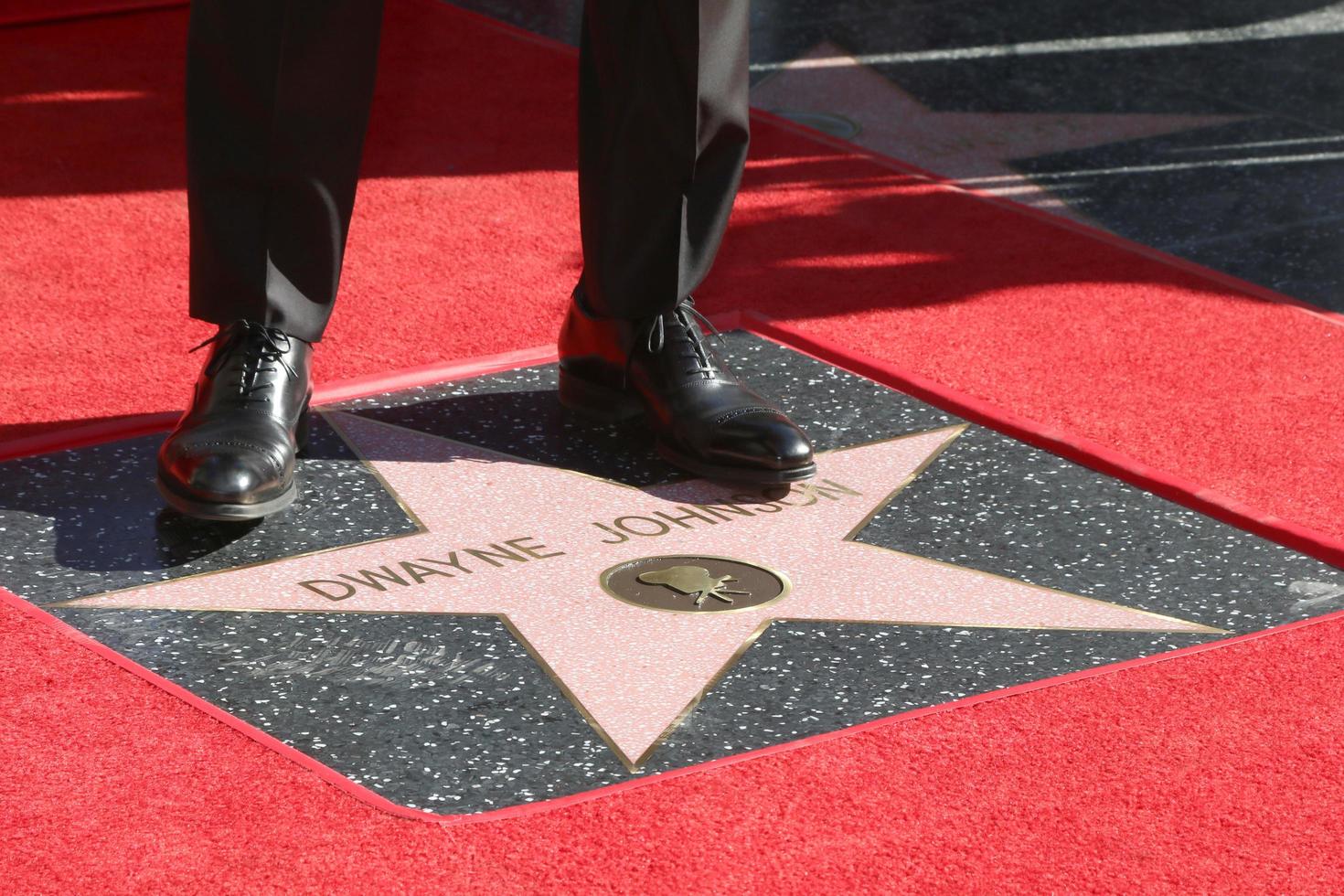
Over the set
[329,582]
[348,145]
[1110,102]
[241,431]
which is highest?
[348,145]

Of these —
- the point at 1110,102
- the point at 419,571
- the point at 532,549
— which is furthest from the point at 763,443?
the point at 1110,102

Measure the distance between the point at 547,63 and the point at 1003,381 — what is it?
7.40 ft

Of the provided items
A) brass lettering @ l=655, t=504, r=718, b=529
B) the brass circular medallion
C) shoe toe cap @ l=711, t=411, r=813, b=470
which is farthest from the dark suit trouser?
the brass circular medallion

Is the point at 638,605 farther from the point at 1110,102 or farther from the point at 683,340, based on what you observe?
the point at 1110,102

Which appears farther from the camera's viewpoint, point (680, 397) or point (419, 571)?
point (680, 397)

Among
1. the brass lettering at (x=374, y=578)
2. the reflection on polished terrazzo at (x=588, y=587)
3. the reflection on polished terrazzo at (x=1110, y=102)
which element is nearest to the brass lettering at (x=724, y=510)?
the reflection on polished terrazzo at (x=588, y=587)

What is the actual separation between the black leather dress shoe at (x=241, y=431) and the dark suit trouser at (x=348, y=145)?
38 mm

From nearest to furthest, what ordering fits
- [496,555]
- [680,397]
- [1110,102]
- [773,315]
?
[496,555]
[680,397]
[773,315]
[1110,102]

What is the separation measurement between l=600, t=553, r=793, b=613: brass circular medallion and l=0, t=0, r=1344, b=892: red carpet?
32 centimetres

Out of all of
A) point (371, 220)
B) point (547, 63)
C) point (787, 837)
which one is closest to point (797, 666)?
point (787, 837)

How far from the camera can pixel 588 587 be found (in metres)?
1.97

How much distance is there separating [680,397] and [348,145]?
0.53 metres

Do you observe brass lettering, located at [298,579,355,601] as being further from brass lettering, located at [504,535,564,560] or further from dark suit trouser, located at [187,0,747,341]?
dark suit trouser, located at [187,0,747,341]

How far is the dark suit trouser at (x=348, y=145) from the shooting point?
82.4 inches
